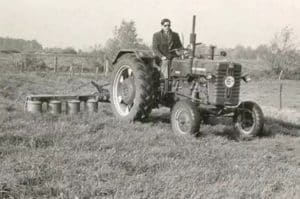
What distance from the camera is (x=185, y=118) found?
9289 millimetres

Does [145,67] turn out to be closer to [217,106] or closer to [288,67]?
[217,106]

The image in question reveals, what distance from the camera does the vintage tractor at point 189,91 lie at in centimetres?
950

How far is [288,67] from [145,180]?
36768 mm

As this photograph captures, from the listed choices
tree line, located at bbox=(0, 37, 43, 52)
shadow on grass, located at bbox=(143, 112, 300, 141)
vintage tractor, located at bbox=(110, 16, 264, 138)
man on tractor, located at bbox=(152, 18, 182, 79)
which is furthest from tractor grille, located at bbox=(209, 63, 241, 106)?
tree line, located at bbox=(0, 37, 43, 52)

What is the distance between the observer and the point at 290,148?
911 centimetres

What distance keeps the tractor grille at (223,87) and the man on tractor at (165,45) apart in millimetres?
1085

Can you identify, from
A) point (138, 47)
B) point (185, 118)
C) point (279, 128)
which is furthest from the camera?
point (138, 47)

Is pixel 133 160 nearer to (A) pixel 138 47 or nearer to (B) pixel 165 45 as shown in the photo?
(B) pixel 165 45

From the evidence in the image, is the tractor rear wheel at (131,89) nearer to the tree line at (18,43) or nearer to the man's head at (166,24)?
the man's head at (166,24)

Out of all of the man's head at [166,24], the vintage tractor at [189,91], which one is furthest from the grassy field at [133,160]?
the man's head at [166,24]

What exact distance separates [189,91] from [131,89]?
4.20 feet

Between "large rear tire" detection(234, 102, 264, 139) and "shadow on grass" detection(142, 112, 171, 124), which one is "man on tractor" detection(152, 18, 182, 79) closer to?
"shadow on grass" detection(142, 112, 171, 124)

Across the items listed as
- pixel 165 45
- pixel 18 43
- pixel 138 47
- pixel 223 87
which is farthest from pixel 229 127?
pixel 18 43

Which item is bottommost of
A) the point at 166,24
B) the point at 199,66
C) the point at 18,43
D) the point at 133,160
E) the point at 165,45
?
the point at 133,160
